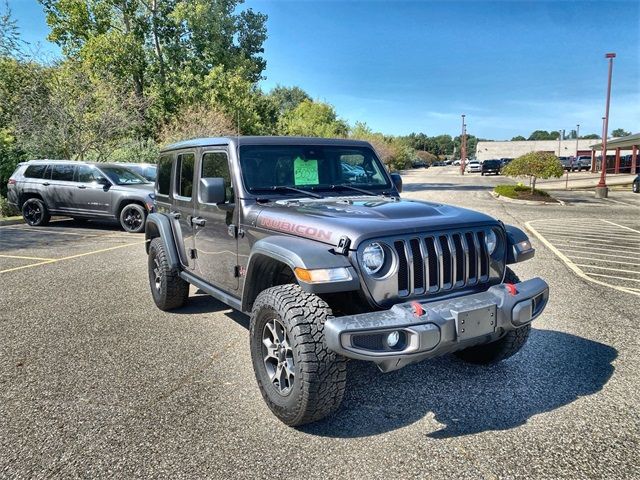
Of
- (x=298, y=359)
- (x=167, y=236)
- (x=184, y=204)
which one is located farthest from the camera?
(x=167, y=236)

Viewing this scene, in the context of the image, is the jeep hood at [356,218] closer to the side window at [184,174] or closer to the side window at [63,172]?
the side window at [184,174]

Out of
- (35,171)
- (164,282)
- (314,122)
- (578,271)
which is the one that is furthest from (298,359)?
(314,122)

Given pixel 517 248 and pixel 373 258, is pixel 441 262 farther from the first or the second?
pixel 517 248

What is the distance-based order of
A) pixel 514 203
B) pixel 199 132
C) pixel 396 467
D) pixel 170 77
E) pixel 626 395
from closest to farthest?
1. pixel 396 467
2. pixel 626 395
3. pixel 514 203
4. pixel 199 132
5. pixel 170 77

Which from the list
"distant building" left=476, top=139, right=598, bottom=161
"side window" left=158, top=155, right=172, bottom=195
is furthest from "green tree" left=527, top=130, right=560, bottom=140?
"side window" left=158, top=155, right=172, bottom=195

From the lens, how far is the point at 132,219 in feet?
38.7

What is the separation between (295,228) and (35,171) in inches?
475

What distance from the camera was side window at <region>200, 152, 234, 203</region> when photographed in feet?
13.3

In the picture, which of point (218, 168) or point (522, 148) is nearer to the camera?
point (218, 168)

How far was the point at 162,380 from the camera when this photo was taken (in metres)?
3.82

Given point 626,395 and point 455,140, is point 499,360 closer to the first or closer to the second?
point 626,395

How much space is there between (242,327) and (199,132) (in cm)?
1941

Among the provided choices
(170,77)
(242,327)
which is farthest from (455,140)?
(242,327)

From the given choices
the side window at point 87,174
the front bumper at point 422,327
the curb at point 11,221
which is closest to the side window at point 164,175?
the front bumper at point 422,327
